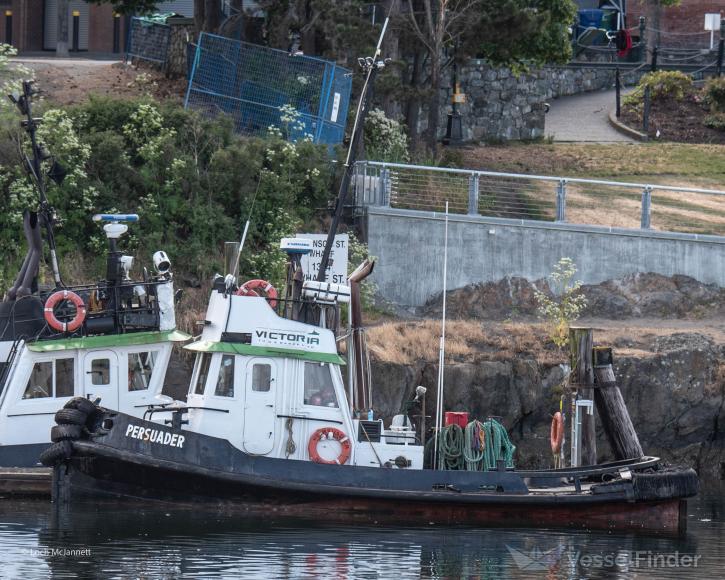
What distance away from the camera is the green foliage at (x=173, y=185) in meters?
27.7

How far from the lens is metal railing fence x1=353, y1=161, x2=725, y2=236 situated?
93.9 ft

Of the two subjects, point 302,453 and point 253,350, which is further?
point 302,453

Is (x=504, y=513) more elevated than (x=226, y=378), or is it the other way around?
(x=226, y=378)

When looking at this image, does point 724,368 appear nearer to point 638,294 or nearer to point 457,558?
point 638,294

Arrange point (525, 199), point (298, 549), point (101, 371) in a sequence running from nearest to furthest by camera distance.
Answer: point (298, 549), point (101, 371), point (525, 199)

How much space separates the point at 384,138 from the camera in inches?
1235

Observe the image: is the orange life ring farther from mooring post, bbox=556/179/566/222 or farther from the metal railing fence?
mooring post, bbox=556/179/566/222

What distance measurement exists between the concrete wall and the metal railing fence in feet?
1.49

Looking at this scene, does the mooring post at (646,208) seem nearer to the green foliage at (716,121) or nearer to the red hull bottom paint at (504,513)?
the red hull bottom paint at (504,513)

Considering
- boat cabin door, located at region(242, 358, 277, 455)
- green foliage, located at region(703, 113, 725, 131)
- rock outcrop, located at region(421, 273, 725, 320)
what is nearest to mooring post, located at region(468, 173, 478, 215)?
rock outcrop, located at region(421, 273, 725, 320)

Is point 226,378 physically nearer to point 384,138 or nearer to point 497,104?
point 384,138

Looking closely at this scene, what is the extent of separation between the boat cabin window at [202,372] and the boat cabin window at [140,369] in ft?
4.48

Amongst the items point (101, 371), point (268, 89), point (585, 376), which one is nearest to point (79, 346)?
point (101, 371)

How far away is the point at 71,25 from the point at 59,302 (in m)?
30.4
